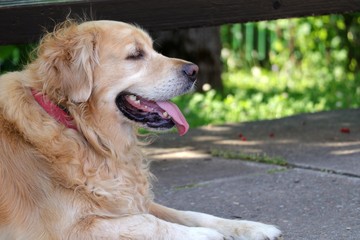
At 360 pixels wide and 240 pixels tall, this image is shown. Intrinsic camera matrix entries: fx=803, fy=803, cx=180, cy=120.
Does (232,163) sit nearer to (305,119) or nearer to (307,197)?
(307,197)

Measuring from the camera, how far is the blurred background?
9.28m

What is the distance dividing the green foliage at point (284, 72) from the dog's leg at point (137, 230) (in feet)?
14.2

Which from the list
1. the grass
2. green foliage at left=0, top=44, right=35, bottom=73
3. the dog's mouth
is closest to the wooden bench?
the dog's mouth

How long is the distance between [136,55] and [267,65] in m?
9.46

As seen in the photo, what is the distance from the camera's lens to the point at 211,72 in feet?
35.1

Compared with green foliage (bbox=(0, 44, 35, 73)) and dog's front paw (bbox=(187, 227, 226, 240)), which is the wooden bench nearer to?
dog's front paw (bbox=(187, 227, 226, 240))

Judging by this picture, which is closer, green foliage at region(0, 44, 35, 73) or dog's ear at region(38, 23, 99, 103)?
dog's ear at region(38, 23, 99, 103)

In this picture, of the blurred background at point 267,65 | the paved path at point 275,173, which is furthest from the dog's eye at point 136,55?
the blurred background at point 267,65

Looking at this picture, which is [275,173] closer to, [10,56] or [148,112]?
[148,112]

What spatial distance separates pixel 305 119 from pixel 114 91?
3847 mm

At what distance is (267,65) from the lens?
13789mm

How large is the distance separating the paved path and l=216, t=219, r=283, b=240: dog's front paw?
→ 0.13 meters

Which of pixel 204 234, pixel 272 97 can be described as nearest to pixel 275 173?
pixel 204 234

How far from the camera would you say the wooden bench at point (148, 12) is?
554cm
